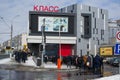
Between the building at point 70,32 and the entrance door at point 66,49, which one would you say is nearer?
the building at point 70,32

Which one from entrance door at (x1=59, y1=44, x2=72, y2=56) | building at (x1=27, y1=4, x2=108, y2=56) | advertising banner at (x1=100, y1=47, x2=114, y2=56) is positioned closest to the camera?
advertising banner at (x1=100, y1=47, x2=114, y2=56)

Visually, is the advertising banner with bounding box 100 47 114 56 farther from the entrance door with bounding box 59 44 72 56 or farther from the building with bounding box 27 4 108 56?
the entrance door with bounding box 59 44 72 56

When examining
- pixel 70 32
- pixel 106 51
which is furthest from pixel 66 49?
pixel 106 51

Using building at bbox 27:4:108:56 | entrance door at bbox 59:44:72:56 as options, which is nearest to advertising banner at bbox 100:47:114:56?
building at bbox 27:4:108:56

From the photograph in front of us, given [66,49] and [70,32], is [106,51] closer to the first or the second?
[66,49]

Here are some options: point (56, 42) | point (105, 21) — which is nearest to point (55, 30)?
point (56, 42)

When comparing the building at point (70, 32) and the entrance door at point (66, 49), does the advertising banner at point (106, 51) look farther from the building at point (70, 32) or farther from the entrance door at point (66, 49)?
the entrance door at point (66, 49)

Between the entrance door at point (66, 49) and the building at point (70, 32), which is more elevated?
the building at point (70, 32)

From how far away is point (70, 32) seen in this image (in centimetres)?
9281

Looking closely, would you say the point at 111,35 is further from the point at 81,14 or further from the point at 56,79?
the point at 56,79

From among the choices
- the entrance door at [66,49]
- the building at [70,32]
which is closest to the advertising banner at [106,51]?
the building at [70,32]

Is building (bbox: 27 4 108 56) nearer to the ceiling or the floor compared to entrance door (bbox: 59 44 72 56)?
nearer to the ceiling

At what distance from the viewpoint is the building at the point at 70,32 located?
90250mm

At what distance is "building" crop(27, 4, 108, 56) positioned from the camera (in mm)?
90250
